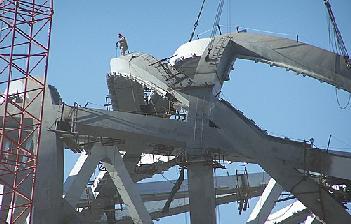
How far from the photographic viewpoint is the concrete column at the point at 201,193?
1391 inches

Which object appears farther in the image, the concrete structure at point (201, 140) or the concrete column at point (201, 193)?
the concrete structure at point (201, 140)

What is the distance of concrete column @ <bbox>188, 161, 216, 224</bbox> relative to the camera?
1391 inches

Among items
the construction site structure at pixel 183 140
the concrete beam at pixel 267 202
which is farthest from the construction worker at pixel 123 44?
the concrete beam at pixel 267 202

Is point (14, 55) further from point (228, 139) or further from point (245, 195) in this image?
point (245, 195)

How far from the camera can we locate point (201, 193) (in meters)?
35.8

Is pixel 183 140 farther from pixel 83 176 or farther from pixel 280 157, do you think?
pixel 83 176

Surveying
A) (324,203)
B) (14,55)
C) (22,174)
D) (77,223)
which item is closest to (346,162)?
(324,203)

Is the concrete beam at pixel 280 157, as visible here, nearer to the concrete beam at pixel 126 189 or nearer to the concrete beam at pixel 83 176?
the concrete beam at pixel 126 189

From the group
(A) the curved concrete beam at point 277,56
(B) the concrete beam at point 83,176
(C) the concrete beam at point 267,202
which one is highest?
(A) the curved concrete beam at point 277,56

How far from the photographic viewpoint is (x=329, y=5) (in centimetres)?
5066

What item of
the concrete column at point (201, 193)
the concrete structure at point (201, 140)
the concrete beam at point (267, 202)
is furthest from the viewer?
the concrete beam at point (267, 202)

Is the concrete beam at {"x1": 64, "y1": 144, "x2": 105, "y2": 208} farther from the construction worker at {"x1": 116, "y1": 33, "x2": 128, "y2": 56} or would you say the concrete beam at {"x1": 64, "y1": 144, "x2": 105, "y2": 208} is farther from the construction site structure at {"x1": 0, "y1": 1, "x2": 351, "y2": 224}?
the construction worker at {"x1": 116, "y1": 33, "x2": 128, "y2": 56}

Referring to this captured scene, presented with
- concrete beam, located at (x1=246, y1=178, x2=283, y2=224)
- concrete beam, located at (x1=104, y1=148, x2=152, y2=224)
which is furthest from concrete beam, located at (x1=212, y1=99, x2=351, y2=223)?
concrete beam, located at (x1=104, y1=148, x2=152, y2=224)

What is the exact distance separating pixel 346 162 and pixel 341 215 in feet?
11.3
